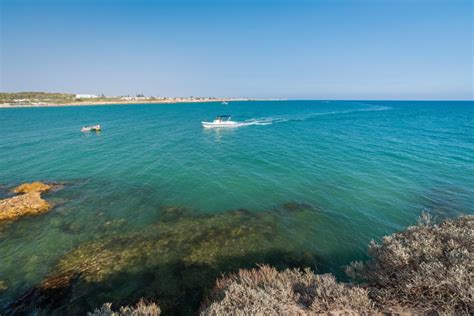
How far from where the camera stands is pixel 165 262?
1048 centimetres

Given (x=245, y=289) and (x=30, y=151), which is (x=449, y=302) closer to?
(x=245, y=289)

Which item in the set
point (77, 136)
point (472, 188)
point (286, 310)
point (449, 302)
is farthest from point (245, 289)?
point (77, 136)

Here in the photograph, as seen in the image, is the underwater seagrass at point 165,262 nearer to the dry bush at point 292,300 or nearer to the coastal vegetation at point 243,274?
the coastal vegetation at point 243,274

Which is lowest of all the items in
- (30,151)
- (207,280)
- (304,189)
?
(207,280)

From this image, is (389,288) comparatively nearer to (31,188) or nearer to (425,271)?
(425,271)

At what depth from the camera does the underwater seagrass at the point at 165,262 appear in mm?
8656

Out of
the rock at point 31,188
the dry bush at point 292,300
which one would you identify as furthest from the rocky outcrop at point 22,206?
the dry bush at point 292,300

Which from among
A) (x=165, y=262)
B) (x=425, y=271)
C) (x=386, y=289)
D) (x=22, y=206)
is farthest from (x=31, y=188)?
(x=425, y=271)

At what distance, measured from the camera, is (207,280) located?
9414 millimetres

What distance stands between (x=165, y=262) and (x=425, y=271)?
31.5 feet

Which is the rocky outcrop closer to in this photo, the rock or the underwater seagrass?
the rock

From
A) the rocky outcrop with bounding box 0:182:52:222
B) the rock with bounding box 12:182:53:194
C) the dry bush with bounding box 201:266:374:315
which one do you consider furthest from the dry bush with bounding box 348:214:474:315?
the rock with bounding box 12:182:53:194

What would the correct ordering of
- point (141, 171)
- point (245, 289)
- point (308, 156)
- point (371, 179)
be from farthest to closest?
point (308, 156), point (141, 171), point (371, 179), point (245, 289)

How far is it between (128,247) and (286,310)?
8.94 metres
